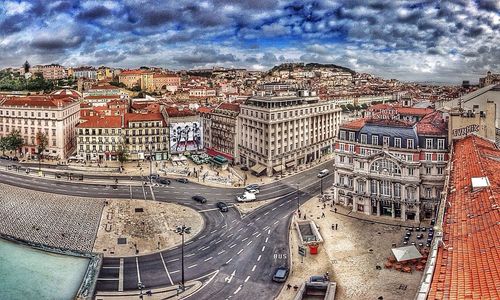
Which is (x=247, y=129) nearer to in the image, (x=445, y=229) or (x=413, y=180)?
(x=413, y=180)

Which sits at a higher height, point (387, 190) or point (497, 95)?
point (497, 95)

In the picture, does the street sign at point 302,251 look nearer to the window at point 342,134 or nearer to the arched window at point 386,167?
the arched window at point 386,167

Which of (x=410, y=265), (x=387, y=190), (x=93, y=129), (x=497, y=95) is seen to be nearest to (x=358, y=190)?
(x=387, y=190)

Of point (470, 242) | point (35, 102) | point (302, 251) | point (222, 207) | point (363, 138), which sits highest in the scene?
point (35, 102)

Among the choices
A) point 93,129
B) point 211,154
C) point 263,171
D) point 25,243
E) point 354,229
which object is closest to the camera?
point 25,243

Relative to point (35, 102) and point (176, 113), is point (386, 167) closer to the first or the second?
point (176, 113)

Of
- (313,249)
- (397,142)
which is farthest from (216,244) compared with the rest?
(397,142)
